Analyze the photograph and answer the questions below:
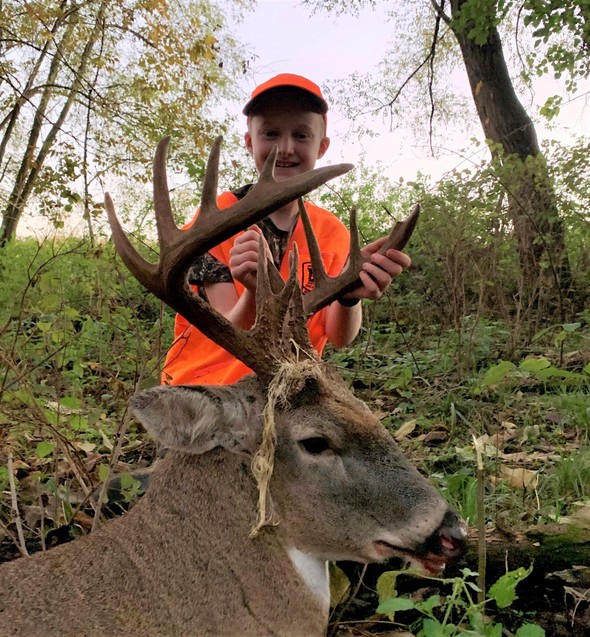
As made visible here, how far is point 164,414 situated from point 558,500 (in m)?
1.98

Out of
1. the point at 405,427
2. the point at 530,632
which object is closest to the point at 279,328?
the point at 530,632

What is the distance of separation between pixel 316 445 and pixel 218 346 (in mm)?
1461

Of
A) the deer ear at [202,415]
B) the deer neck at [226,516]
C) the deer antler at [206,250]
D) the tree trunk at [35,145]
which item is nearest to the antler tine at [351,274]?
the deer antler at [206,250]

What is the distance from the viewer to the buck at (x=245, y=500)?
6.89 feet

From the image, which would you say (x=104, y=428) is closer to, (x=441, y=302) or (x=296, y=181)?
(x=296, y=181)

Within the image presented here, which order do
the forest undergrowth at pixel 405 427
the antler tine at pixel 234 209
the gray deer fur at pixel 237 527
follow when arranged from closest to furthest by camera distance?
1. the gray deer fur at pixel 237 527
2. the antler tine at pixel 234 209
3. the forest undergrowth at pixel 405 427

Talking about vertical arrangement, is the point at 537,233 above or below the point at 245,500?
above

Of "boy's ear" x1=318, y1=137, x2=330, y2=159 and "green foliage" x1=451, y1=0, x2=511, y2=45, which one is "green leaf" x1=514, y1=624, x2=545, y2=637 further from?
"green foliage" x1=451, y1=0, x2=511, y2=45

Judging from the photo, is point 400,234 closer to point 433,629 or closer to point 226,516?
point 226,516

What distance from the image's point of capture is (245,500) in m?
2.28

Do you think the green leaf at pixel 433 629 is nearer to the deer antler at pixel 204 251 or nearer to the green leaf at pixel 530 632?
the green leaf at pixel 530 632

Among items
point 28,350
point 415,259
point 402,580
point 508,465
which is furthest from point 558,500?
point 415,259

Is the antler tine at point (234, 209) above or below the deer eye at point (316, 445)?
above

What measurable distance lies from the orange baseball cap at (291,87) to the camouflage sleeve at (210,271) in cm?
95
